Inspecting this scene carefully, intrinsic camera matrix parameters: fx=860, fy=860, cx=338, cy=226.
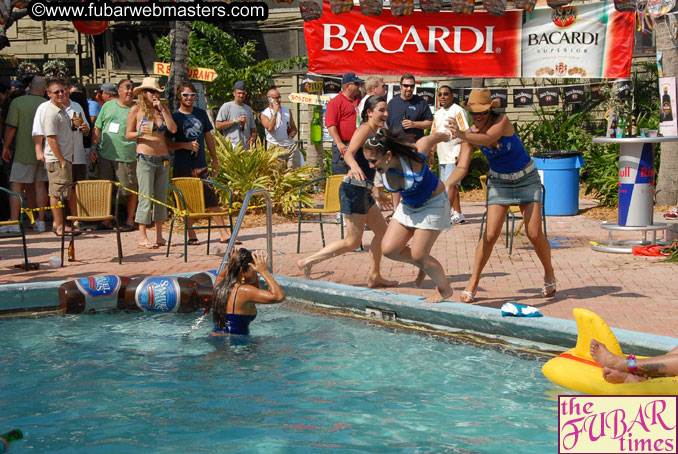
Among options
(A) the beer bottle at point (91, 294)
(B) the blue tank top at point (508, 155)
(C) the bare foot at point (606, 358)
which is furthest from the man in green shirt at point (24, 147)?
(C) the bare foot at point (606, 358)

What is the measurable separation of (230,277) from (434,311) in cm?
167

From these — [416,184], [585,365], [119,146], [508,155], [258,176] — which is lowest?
[585,365]

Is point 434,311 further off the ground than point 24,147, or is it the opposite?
point 24,147

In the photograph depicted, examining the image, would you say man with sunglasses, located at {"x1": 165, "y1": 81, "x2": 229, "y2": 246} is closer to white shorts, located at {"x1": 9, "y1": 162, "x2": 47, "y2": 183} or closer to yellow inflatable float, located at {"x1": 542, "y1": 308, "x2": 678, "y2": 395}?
white shorts, located at {"x1": 9, "y1": 162, "x2": 47, "y2": 183}

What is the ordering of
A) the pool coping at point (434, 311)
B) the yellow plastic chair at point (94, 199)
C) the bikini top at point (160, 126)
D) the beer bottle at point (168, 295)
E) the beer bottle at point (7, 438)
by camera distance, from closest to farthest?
1. the beer bottle at point (7, 438)
2. the pool coping at point (434, 311)
3. the beer bottle at point (168, 295)
4. the yellow plastic chair at point (94, 199)
5. the bikini top at point (160, 126)

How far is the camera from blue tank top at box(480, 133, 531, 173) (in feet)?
24.5

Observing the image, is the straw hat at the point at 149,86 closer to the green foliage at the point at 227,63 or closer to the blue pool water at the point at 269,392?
the blue pool water at the point at 269,392

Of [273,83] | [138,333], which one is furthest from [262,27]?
[138,333]

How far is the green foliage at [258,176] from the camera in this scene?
12.9m

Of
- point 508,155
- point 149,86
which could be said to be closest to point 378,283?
point 508,155

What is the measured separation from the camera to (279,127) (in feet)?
47.1

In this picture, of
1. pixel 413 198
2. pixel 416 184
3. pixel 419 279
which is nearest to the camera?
pixel 416 184

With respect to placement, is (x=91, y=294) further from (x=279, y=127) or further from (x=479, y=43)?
(x=479, y=43)

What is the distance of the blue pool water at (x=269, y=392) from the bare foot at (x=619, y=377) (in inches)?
18.7
